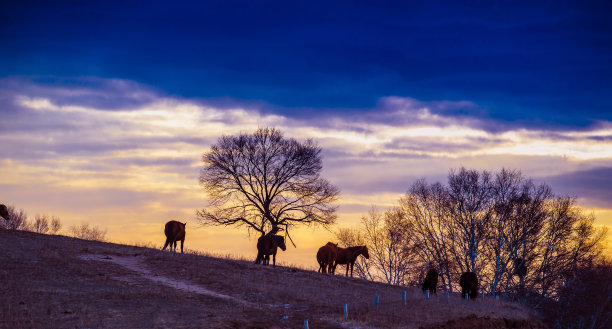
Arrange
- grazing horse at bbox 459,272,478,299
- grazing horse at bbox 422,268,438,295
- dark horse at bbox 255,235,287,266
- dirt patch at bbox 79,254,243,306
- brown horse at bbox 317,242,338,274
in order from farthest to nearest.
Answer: brown horse at bbox 317,242,338,274 → dark horse at bbox 255,235,287,266 → grazing horse at bbox 459,272,478,299 → grazing horse at bbox 422,268,438,295 → dirt patch at bbox 79,254,243,306

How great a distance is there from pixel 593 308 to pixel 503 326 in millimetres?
30533

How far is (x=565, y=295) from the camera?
5141cm

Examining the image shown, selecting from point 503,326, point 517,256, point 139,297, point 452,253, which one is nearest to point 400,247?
point 452,253

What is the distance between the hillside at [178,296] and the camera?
2112 cm

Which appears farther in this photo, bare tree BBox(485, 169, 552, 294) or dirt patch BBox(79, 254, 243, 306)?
bare tree BBox(485, 169, 552, 294)

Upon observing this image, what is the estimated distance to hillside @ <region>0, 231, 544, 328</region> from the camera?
69.3ft

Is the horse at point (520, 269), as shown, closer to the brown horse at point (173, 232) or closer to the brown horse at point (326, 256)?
the brown horse at point (326, 256)

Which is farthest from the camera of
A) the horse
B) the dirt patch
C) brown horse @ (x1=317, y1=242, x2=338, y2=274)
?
the horse

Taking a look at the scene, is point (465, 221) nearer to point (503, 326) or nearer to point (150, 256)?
point (503, 326)

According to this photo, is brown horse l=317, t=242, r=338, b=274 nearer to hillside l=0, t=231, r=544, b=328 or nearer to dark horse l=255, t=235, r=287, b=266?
dark horse l=255, t=235, r=287, b=266

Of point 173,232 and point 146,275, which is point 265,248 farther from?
point 146,275

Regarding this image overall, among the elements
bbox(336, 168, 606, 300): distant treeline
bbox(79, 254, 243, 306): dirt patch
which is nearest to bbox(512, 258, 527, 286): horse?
bbox(336, 168, 606, 300): distant treeline

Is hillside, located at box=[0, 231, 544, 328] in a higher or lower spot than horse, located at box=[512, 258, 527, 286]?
lower

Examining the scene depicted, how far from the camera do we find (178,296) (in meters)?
25.4
